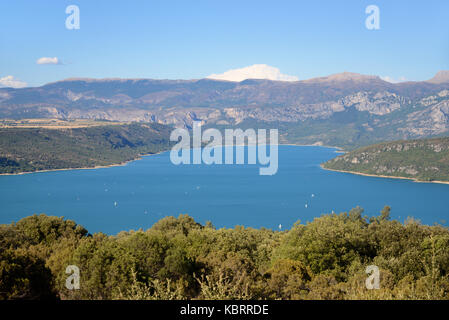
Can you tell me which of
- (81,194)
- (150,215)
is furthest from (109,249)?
(81,194)

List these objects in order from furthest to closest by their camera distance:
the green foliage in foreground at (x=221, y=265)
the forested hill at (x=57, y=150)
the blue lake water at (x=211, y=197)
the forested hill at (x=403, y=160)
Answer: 1. the forested hill at (x=57, y=150)
2. the forested hill at (x=403, y=160)
3. the blue lake water at (x=211, y=197)
4. the green foliage in foreground at (x=221, y=265)

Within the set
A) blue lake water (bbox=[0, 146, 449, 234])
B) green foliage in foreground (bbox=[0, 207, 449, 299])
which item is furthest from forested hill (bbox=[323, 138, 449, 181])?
green foliage in foreground (bbox=[0, 207, 449, 299])

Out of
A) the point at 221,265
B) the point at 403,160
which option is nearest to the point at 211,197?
the point at 403,160

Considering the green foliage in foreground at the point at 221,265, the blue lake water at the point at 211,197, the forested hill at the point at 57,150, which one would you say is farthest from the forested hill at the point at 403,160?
the green foliage in foreground at the point at 221,265

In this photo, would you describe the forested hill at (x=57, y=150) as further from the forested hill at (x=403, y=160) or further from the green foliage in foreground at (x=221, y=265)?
the green foliage in foreground at (x=221, y=265)
